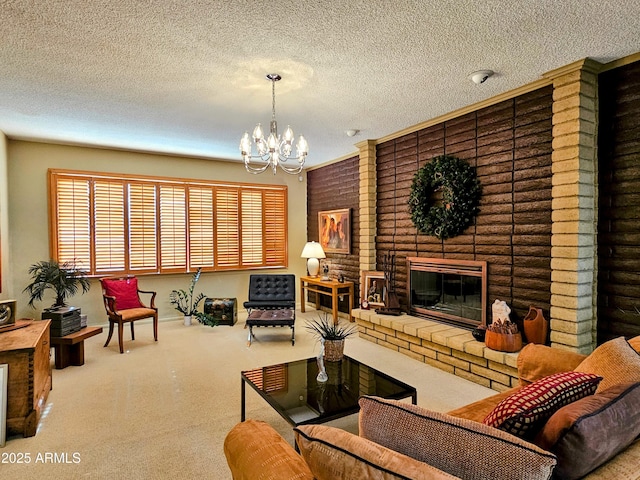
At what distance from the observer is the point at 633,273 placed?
2.84 meters

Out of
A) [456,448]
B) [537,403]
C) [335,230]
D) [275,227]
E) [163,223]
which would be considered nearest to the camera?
[456,448]

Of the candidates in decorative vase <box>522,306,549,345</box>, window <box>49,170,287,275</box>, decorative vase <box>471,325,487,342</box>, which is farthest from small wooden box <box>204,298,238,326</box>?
decorative vase <box>522,306,549,345</box>

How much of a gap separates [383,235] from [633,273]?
283 cm

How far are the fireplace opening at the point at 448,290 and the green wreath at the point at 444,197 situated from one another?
1.25ft

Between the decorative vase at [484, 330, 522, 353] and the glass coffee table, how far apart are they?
1204 millimetres

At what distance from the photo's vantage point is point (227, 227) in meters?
6.66

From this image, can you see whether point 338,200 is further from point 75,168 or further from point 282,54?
point 75,168

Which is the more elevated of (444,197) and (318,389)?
(444,197)

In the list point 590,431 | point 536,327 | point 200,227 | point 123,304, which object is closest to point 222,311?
point 123,304

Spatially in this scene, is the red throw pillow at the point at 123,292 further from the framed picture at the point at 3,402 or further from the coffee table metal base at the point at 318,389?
the coffee table metal base at the point at 318,389

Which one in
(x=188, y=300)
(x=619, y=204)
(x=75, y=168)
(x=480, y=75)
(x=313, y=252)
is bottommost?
(x=188, y=300)

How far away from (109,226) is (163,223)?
779 millimetres

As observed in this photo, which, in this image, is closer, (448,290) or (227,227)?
(448,290)

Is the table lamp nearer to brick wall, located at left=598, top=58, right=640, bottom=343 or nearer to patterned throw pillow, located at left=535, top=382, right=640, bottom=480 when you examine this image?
brick wall, located at left=598, top=58, right=640, bottom=343
